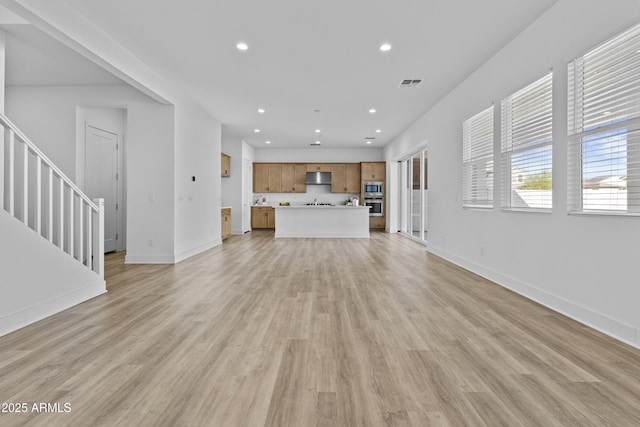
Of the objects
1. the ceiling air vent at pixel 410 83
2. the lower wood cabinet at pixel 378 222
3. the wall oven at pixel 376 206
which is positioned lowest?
the lower wood cabinet at pixel 378 222

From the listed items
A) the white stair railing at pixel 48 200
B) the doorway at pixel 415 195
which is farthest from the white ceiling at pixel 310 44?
the doorway at pixel 415 195

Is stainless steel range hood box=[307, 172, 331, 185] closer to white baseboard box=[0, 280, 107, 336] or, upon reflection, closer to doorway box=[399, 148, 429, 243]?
doorway box=[399, 148, 429, 243]

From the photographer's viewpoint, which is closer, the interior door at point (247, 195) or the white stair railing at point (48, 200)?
the white stair railing at point (48, 200)

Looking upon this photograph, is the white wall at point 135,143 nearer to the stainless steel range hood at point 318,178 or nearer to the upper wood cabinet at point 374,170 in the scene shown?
the stainless steel range hood at point 318,178

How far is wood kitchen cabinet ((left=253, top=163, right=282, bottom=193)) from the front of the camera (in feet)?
36.7

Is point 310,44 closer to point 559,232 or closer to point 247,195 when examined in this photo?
point 559,232

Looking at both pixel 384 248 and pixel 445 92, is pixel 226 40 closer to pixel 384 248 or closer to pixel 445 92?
pixel 445 92

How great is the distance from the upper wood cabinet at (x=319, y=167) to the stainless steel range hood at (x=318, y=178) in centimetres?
12

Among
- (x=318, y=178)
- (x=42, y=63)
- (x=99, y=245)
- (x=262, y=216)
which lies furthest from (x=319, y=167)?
(x=99, y=245)

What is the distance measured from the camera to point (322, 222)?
898cm

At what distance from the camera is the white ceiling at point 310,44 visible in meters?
3.10

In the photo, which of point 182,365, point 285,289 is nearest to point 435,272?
point 285,289

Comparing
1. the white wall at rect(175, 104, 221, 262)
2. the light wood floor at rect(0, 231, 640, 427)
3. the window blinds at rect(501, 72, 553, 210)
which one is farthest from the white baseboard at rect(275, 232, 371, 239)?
the light wood floor at rect(0, 231, 640, 427)

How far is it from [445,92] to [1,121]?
18.5 ft
